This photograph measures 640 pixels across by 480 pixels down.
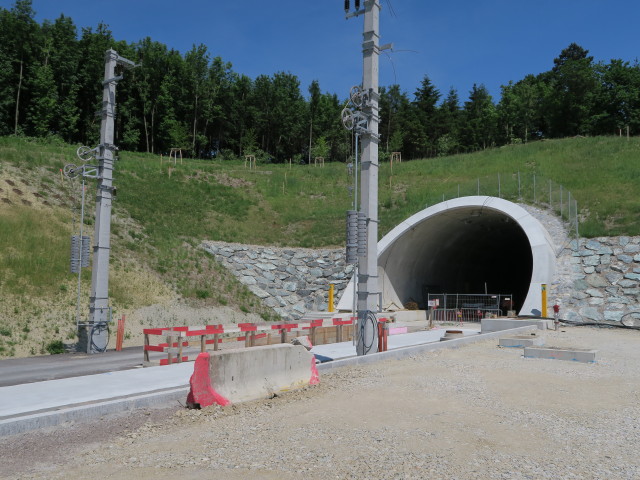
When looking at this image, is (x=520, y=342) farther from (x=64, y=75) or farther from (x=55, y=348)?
(x=64, y=75)

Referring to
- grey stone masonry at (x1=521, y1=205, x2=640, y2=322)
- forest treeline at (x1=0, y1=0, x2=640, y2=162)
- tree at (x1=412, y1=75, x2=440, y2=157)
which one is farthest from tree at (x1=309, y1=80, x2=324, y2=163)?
grey stone masonry at (x1=521, y1=205, x2=640, y2=322)

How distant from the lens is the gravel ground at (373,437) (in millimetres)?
5562

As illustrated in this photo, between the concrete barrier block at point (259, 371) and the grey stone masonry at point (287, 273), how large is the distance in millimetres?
17431

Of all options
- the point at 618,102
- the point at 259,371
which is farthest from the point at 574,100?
the point at 259,371

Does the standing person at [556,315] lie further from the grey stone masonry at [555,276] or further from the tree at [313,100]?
the tree at [313,100]

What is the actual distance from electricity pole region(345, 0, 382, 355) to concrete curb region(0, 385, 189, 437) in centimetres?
536

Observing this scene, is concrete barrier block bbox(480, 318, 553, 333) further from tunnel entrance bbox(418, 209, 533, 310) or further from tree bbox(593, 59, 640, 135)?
tree bbox(593, 59, 640, 135)

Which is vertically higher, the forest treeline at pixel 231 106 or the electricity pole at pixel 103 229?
the forest treeline at pixel 231 106

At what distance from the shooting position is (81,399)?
869 centimetres

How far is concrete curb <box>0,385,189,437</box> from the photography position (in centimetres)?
690

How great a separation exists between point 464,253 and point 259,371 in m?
28.7

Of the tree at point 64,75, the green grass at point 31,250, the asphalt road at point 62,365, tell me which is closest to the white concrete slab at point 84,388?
the asphalt road at point 62,365

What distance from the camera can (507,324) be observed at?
69.9 feet

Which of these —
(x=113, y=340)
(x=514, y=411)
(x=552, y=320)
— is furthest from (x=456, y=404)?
(x=552, y=320)
